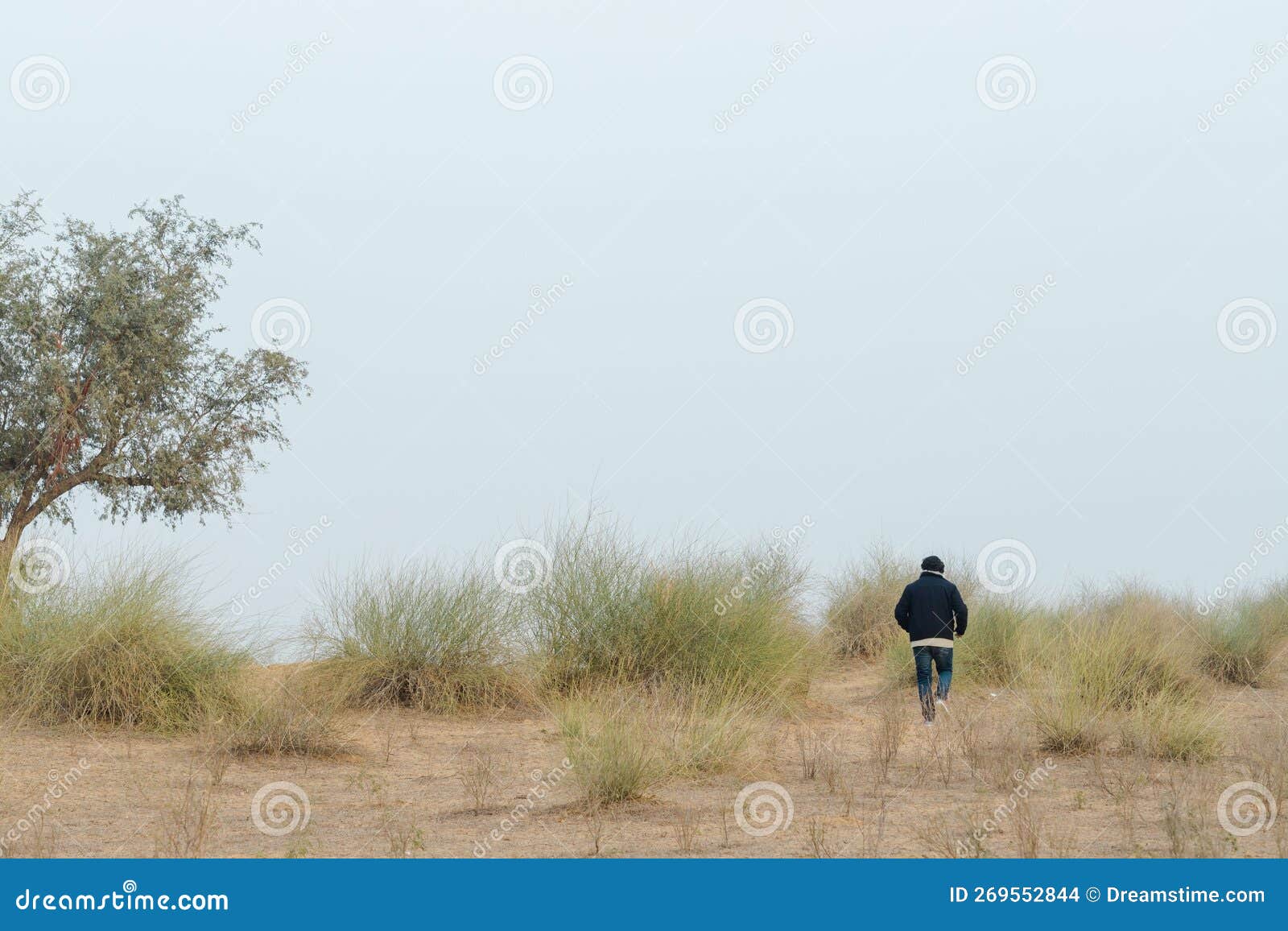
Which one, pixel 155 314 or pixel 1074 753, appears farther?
pixel 155 314

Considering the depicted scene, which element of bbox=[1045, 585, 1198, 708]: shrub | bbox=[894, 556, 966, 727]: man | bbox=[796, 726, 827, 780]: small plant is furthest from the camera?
bbox=[894, 556, 966, 727]: man

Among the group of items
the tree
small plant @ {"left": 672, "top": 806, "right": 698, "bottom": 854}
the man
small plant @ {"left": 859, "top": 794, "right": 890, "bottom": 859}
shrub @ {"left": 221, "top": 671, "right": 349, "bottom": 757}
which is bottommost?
small plant @ {"left": 859, "top": 794, "right": 890, "bottom": 859}

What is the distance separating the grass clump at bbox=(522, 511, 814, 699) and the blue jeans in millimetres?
1540

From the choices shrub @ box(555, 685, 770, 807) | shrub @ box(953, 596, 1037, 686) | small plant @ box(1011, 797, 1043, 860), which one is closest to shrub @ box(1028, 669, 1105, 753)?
shrub @ box(555, 685, 770, 807)

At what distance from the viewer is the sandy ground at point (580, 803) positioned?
7.49 meters

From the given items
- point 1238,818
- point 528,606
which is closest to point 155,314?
point 528,606

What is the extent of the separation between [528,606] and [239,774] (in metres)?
5.11

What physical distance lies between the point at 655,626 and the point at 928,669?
3289 millimetres

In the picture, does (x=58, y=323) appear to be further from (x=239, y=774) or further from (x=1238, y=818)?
(x=1238, y=818)

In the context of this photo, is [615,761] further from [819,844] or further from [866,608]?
[866,608]

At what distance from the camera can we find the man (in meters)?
14.4

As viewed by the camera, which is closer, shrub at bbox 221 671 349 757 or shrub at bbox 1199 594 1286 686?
shrub at bbox 221 671 349 757

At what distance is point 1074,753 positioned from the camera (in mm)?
11117

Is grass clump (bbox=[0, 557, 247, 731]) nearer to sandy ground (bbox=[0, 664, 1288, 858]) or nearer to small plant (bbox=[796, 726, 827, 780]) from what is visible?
sandy ground (bbox=[0, 664, 1288, 858])
